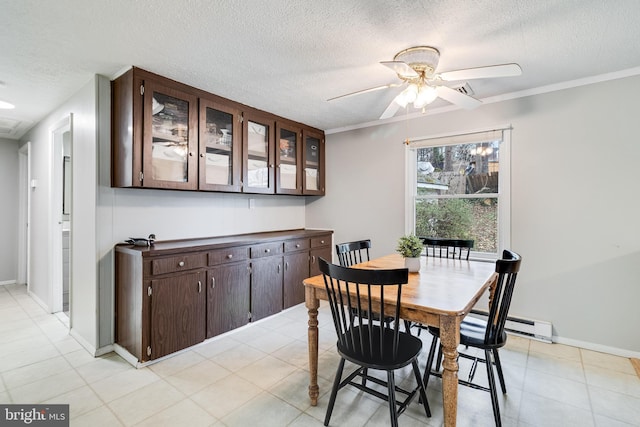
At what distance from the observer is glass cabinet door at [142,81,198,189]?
252cm

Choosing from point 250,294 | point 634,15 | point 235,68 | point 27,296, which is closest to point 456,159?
point 634,15

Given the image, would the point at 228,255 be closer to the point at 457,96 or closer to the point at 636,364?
the point at 457,96

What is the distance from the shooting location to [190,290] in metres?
2.63

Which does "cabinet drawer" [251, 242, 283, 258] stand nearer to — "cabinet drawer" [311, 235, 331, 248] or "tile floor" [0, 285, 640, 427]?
"cabinet drawer" [311, 235, 331, 248]

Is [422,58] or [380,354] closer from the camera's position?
[380,354]

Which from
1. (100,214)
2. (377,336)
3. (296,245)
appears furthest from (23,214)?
(377,336)

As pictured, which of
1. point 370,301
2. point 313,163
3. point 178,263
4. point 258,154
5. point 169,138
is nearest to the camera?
point 370,301

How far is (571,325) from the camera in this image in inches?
108

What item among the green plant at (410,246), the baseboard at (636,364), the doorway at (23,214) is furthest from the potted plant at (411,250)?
the doorway at (23,214)

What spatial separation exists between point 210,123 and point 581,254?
3645 millimetres

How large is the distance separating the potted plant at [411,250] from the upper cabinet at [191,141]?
1.89 m

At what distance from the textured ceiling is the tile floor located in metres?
2.34

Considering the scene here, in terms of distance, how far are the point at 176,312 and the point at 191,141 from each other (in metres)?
1.52

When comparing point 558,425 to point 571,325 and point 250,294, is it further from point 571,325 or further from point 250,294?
point 250,294
